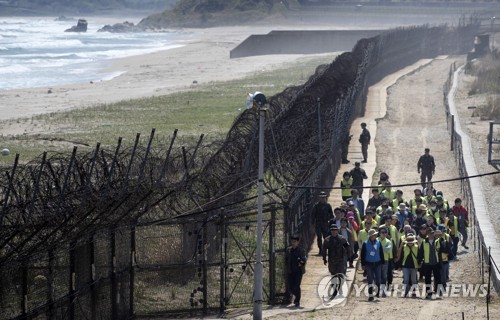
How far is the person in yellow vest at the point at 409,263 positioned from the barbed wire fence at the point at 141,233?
1.88 m

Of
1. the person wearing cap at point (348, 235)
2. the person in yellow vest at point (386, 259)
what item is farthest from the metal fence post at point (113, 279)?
the person in yellow vest at point (386, 259)

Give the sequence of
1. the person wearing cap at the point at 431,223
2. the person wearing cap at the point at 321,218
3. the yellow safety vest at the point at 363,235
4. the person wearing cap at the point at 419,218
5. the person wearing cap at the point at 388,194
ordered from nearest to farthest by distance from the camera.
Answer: the yellow safety vest at the point at 363,235, the person wearing cap at the point at 431,223, the person wearing cap at the point at 419,218, the person wearing cap at the point at 321,218, the person wearing cap at the point at 388,194

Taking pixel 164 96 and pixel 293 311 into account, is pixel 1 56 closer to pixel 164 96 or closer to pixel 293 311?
pixel 164 96

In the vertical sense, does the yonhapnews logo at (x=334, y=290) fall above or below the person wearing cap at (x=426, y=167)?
below

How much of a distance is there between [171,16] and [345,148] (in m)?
145

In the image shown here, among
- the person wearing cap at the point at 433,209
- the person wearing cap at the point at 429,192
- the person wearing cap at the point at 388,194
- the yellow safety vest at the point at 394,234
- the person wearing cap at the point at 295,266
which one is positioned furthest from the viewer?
the person wearing cap at the point at 388,194

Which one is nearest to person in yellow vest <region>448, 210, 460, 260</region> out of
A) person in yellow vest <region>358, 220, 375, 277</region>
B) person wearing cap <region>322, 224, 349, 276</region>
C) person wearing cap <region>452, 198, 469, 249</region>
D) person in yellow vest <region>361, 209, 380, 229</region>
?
person wearing cap <region>452, 198, 469, 249</region>

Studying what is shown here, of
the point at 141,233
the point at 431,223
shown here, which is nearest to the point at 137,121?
the point at 431,223

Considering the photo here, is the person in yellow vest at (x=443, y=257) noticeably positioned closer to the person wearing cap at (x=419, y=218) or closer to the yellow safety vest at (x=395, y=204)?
the person wearing cap at (x=419, y=218)

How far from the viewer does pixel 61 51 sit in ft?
361

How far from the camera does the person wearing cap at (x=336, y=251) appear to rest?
60.1 ft

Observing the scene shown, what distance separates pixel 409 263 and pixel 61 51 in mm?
94402

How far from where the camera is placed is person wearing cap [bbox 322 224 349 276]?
60.1ft

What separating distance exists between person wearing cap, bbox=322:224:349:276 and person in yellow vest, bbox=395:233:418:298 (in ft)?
3.04
